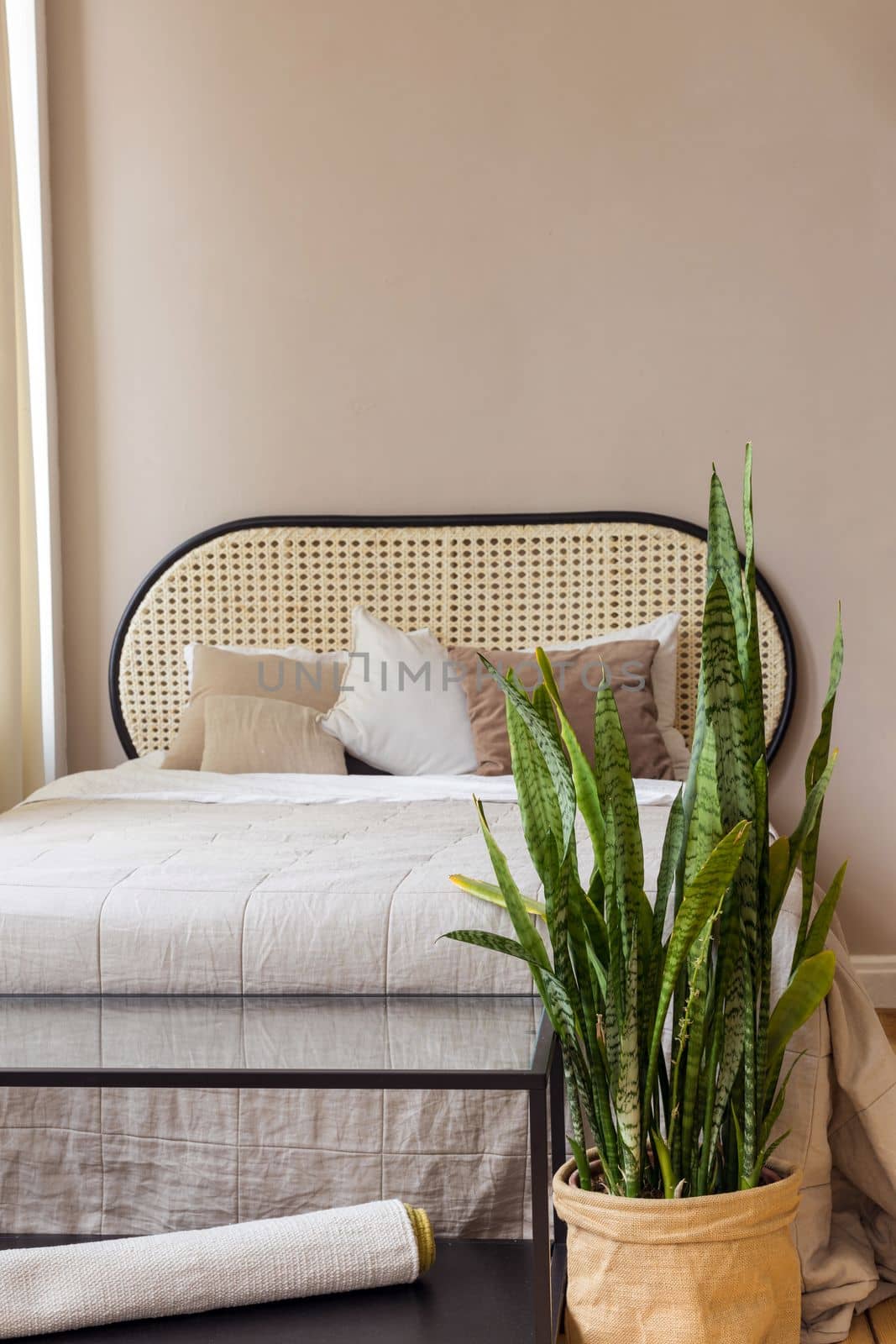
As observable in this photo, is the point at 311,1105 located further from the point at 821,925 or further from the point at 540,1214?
the point at 821,925

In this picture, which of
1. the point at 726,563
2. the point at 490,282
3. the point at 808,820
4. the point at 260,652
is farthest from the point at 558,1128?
the point at 490,282

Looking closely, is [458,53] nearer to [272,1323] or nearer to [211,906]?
[211,906]

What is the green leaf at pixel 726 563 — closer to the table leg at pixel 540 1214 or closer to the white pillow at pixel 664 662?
the table leg at pixel 540 1214

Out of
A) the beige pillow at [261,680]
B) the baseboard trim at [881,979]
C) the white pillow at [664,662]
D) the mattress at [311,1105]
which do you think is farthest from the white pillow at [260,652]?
the baseboard trim at [881,979]

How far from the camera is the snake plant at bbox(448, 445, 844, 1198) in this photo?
124 cm

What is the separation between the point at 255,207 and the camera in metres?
3.30

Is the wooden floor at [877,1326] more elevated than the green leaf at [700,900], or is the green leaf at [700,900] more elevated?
the green leaf at [700,900]

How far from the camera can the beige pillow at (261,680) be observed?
3.06 metres

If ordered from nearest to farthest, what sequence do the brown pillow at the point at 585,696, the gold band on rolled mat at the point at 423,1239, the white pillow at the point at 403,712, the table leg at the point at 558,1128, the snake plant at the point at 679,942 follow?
the snake plant at the point at 679,942
the gold band on rolled mat at the point at 423,1239
the table leg at the point at 558,1128
the brown pillow at the point at 585,696
the white pillow at the point at 403,712

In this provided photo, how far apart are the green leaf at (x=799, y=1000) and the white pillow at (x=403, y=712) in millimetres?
1657

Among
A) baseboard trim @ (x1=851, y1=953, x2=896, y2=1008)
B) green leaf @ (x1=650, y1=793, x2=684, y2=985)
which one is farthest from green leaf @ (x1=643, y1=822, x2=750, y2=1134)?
baseboard trim @ (x1=851, y1=953, x2=896, y2=1008)

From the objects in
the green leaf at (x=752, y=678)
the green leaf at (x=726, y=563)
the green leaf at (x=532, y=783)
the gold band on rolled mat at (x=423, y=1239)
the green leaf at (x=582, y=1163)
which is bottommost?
the gold band on rolled mat at (x=423, y=1239)

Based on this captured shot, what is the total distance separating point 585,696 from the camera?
2807mm

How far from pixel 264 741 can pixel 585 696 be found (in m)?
0.75
